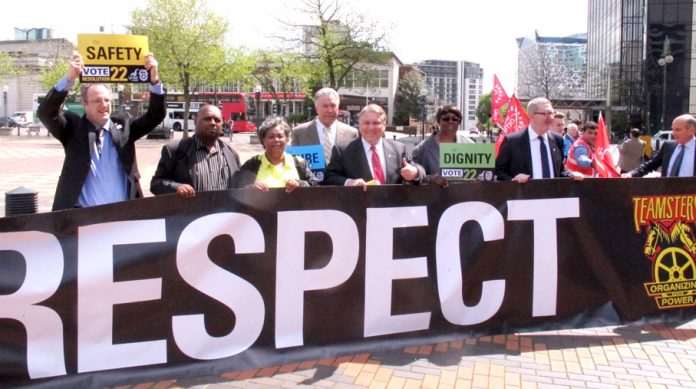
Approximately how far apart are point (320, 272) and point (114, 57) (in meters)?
2.18

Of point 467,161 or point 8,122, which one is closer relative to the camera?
point 467,161

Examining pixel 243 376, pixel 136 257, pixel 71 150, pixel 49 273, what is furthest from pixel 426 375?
pixel 71 150

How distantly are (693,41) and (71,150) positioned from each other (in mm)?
61090

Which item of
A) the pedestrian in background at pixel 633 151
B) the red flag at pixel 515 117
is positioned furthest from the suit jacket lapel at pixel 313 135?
the pedestrian in background at pixel 633 151

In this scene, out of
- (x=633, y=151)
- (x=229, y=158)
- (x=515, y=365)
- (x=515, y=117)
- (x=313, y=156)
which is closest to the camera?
(x=515, y=365)

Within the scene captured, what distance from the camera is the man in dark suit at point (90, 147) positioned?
414 cm

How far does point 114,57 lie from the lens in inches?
178

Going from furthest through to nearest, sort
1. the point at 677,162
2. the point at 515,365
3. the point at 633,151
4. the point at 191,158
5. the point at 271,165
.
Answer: the point at 633,151 → the point at 677,162 → the point at 271,165 → the point at 191,158 → the point at 515,365

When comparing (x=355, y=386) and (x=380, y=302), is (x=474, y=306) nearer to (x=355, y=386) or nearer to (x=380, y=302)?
(x=380, y=302)

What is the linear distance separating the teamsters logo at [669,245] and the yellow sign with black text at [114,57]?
405 cm

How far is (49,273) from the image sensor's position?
3.68 metres

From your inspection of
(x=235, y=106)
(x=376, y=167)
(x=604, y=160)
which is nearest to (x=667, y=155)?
(x=604, y=160)

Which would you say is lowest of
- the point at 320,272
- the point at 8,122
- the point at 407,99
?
the point at 320,272

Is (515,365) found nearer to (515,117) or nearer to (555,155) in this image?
(555,155)
